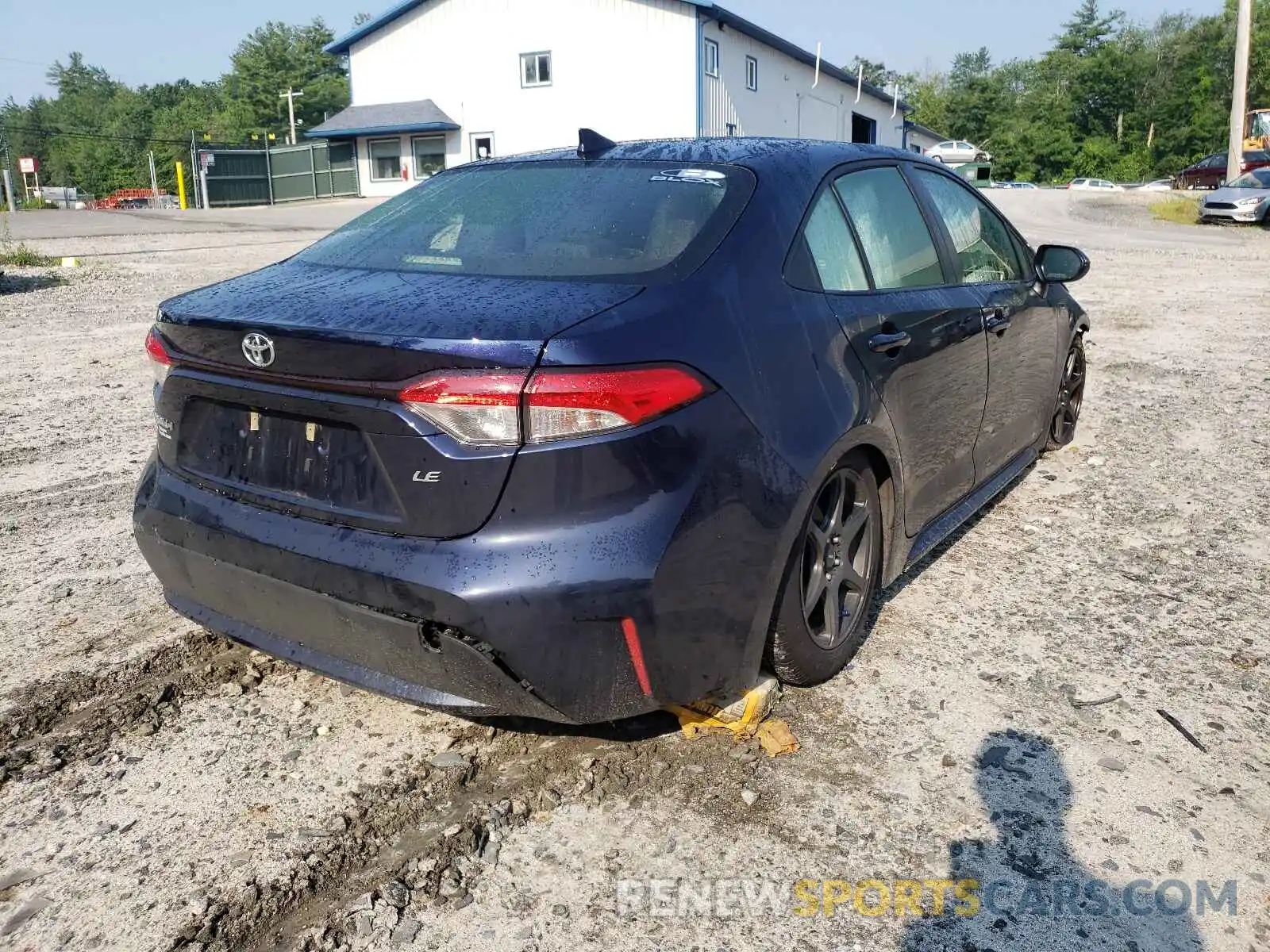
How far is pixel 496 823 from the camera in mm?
2496

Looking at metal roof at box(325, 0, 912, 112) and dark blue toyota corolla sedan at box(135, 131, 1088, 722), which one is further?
metal roof at box(325, 0, 912, 112)

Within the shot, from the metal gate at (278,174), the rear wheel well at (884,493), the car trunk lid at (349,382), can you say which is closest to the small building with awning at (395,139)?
the metal gate at (278,174)

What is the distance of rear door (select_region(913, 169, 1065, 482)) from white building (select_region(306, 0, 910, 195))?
27.1 metres

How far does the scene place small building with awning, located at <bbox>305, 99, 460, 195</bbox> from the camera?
37.8m

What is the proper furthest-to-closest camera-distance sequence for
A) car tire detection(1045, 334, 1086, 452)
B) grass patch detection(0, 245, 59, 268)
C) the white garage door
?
the white garage door
grass patch detection(0, 245, 59, 268)
car tire detection(1045, 334, 1086, 452)

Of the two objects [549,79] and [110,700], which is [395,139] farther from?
[110,700]

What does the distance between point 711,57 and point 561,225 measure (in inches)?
1303

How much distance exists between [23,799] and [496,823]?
124 centimetres

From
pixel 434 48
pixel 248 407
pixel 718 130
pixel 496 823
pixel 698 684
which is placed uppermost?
pixel 434 48

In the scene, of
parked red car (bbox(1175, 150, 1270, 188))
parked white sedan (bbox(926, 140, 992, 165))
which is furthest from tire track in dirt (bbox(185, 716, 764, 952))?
parked white sedan (bbox(926, 140, 992, 165))

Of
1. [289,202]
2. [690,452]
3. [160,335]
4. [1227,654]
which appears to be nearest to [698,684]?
[690,452]

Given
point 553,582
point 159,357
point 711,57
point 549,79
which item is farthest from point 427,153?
point 553,582

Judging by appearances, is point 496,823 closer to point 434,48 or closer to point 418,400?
point 418,400

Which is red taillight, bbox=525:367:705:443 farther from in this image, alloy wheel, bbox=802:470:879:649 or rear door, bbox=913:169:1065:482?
rear door, bbox=913:169:1065:482
